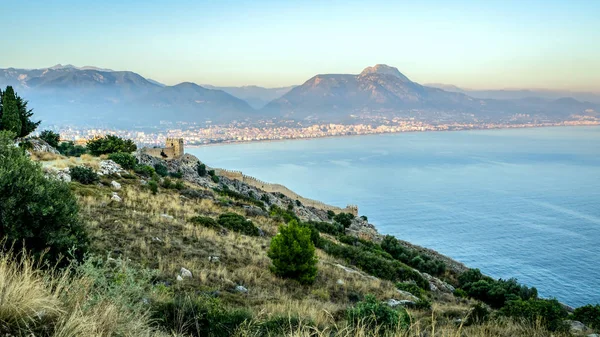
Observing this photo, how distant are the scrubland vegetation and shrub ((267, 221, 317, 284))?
38 mm

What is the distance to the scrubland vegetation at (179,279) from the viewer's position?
3582 millimetres

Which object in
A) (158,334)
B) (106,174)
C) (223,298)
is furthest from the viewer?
(106,174)

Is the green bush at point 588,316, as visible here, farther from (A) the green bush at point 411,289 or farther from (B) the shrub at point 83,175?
(B) the shrub at point 83,175

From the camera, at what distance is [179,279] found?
313 inches

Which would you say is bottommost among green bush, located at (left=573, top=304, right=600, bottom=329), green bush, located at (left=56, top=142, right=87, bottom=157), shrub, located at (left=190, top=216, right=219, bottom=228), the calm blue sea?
the calm blue sea

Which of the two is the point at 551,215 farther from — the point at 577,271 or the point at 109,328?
the point at 109,328

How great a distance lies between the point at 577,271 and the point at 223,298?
41.8 meters

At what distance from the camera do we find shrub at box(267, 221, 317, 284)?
10.9 meters

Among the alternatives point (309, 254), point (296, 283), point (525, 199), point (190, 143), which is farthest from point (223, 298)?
point (190, 143)

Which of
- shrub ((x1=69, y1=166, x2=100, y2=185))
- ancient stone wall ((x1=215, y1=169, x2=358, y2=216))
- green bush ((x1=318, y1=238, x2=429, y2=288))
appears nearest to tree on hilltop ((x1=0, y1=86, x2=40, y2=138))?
shrub ((x1=69, y1=166, x2=100, y2=185))

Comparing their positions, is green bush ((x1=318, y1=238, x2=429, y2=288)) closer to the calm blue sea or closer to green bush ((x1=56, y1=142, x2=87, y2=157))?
the calm blue sea

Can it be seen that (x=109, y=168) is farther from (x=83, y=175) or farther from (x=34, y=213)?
(x=34, y=213)

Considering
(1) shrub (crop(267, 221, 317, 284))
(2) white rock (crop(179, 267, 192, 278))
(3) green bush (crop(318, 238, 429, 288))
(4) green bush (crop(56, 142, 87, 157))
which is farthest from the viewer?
(4) green bush (crop(56, 142, 87, 157))

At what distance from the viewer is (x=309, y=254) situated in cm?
1141
